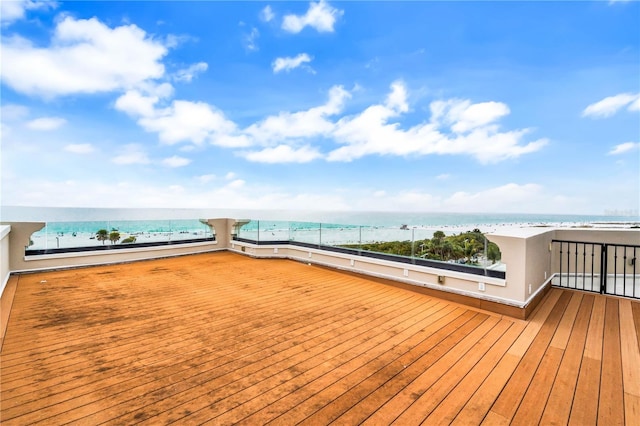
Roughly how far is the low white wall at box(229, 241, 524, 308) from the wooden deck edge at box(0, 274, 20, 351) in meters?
4.37

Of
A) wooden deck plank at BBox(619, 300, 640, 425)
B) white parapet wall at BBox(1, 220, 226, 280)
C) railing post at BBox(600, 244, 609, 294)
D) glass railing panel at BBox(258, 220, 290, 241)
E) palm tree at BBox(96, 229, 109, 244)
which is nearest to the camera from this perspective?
wooden deck plank at BBox(619, 300, 640, 425)

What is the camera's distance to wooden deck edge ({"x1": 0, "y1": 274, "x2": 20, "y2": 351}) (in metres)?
2.79

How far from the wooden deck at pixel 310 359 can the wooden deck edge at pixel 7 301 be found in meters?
0.07

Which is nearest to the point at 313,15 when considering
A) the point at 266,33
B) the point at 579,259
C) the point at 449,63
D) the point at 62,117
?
the point at 266,33

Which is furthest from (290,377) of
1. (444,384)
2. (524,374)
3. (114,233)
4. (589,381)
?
(114,233)

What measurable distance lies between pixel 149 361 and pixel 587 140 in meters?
21.5

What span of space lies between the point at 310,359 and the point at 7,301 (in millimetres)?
4510

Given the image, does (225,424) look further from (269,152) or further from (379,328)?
(269,152)

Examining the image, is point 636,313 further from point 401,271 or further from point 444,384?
point 444,384

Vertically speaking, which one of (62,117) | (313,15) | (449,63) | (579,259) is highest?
(313,15)

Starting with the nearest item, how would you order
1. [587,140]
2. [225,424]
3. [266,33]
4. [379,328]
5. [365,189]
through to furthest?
[225,424] → [379,328] → [266,33] → [587,140] → [365,189]

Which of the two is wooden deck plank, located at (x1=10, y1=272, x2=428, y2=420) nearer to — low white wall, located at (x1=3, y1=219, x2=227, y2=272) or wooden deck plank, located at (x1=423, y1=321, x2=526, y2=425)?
wooden deck plank, located at (x1=423, y1=321, x2=526, y2=425)

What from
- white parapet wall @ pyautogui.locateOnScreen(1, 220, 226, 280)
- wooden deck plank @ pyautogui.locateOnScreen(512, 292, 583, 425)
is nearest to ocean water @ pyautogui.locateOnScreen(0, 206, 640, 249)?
white parapet wall @ pyautogui.locateOnScreen(1, 220, 226, 280)

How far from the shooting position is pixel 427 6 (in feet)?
26.1
